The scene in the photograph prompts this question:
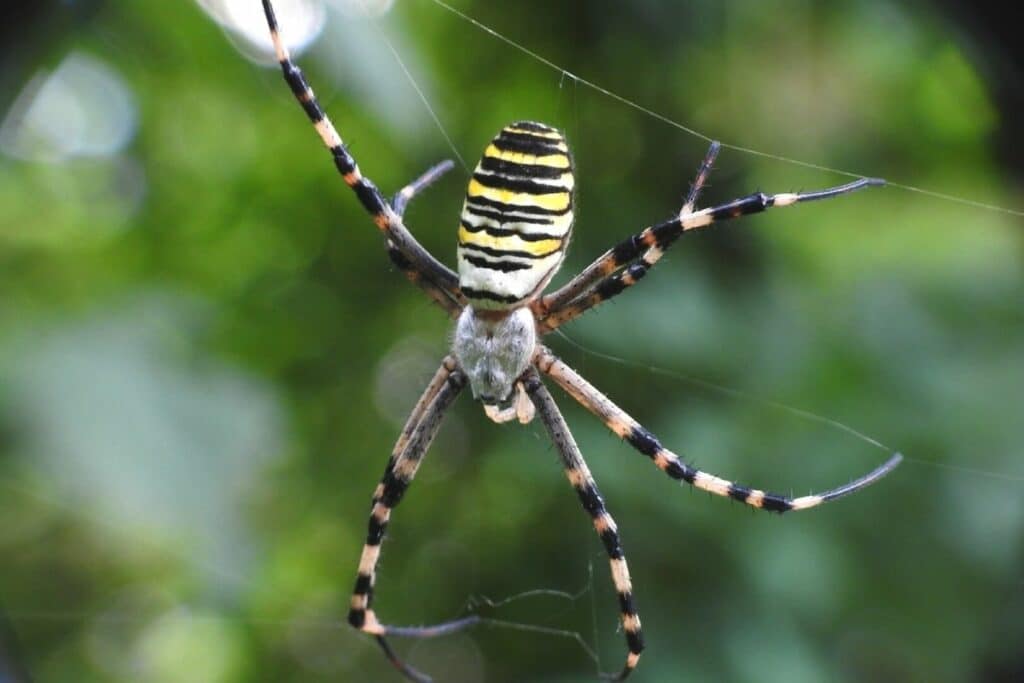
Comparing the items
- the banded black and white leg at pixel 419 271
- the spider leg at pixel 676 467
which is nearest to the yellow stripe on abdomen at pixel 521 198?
the banded black and white leg at pixel 419 271

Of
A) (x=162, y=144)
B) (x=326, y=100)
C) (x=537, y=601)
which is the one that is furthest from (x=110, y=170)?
(x=537, y=601)

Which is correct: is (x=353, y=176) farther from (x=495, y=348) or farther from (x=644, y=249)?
(x=644, y=249)

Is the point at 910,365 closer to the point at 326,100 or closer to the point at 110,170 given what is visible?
the point at 326,100

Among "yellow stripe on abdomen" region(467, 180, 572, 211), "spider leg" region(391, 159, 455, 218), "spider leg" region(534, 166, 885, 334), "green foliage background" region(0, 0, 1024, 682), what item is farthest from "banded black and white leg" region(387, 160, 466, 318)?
"yellow stripe on abdomen" region(467, 180, 572, 211)

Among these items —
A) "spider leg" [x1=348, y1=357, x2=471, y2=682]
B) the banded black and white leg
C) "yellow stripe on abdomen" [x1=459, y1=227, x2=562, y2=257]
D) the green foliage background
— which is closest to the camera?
"yellow stripe on abdomen" [x1=459, y1=227, x2=562, y2=257]

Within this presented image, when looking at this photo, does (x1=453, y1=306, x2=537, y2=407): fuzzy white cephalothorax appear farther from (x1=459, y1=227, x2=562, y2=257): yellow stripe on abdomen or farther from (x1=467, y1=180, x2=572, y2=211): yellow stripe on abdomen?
(x1=467, y1=180, x2=572, y2=211): yellow stripe on abdomen

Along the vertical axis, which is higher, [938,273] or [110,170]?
[938,273]
